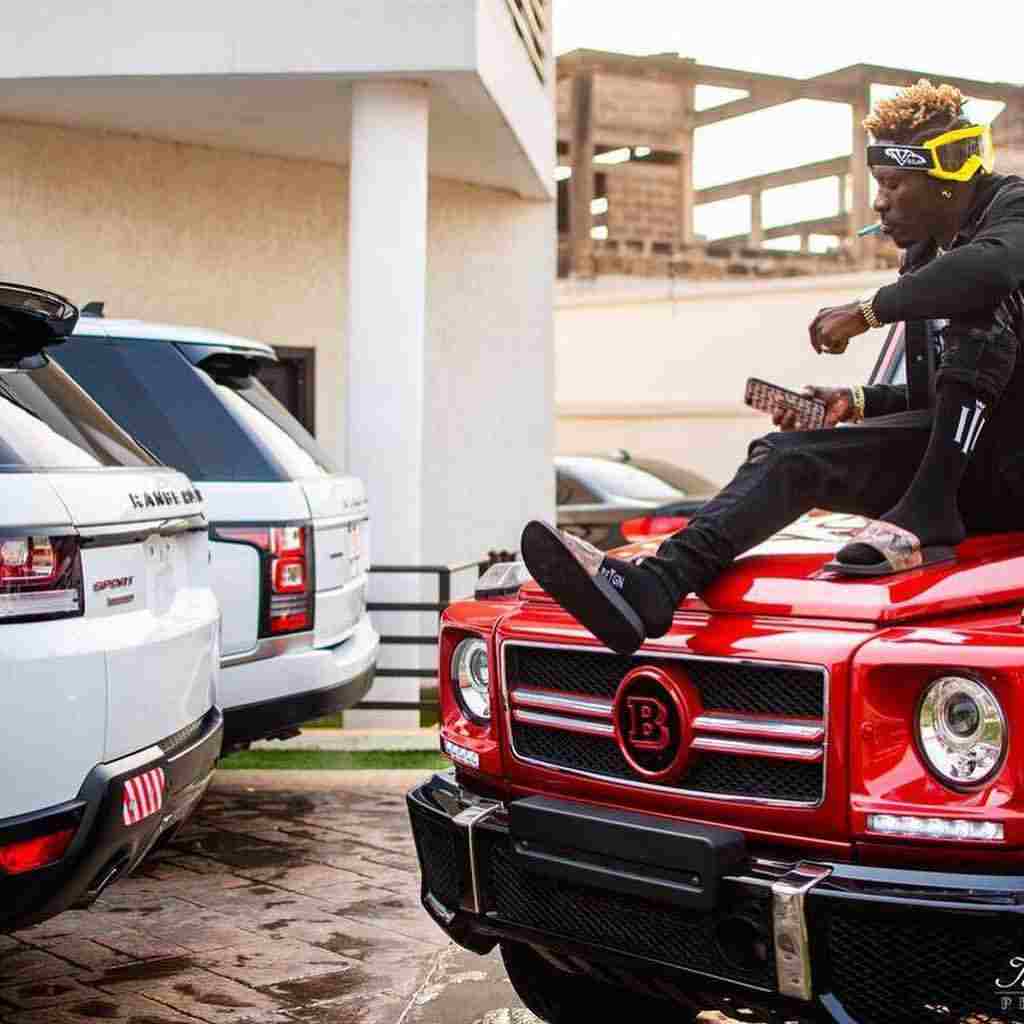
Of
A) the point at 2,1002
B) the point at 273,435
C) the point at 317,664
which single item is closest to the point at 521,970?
the point at 2,1002

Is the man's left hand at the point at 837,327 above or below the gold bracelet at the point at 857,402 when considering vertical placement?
above

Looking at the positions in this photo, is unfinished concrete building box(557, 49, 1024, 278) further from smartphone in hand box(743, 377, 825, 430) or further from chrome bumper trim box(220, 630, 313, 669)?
smartphone in hand box(743, 377, 825, 430)

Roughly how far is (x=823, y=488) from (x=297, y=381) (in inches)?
326

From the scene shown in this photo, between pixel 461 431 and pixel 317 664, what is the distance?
20.5ft

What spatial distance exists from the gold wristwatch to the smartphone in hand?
11.1 inches

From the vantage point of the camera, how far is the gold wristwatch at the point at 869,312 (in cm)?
376

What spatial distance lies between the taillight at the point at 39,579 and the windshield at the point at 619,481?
35.9 feet

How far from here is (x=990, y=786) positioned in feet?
9.80

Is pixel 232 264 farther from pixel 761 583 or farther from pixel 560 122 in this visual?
pixel 560 122

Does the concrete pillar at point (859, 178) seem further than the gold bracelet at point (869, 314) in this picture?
Yes

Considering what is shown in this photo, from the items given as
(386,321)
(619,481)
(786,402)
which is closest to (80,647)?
(786,402)

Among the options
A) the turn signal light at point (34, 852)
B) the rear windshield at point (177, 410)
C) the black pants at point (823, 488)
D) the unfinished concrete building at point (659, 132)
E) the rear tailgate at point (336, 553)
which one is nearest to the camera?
the turn signal light at point (34, 852)

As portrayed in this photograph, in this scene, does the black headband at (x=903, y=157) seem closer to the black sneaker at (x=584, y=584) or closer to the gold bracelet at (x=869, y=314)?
the gold bracelet at (x=869, y=314)

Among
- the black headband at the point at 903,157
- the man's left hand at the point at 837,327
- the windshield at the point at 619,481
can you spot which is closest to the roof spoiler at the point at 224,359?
the man's left hand at the point at 837,327
